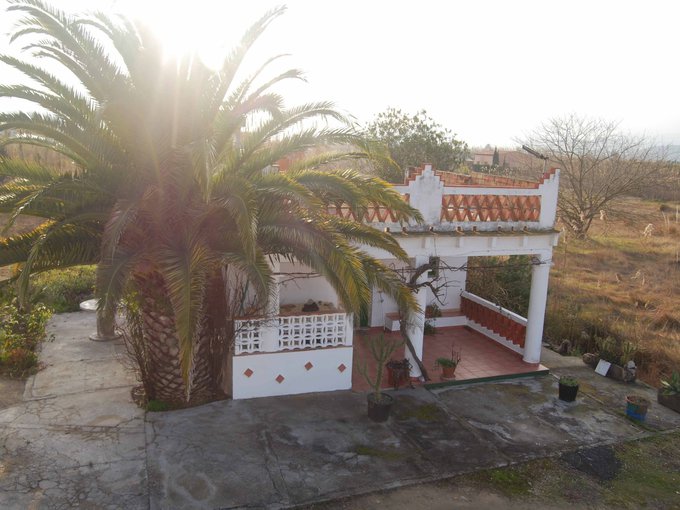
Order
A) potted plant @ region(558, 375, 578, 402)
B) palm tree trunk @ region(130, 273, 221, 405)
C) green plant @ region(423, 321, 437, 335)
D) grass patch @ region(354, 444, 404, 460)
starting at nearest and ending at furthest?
grass patch @ region(354, 444, 404, 460) < palm tree trunk @ region(130, 273, 221, 405) < potted plant @ region(558, 375, 578, 402) < green plant @ region(423, 321, 437, 335)

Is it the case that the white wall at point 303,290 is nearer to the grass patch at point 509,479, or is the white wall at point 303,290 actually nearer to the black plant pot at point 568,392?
the black plant pot at point 568,392

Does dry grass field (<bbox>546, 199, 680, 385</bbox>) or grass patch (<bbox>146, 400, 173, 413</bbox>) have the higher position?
dry grass field (<bbox>546, 199, 680, 385</bbox>)

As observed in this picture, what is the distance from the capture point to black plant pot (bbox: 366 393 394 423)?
8.71 metres

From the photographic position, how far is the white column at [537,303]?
→ 11.2 metres

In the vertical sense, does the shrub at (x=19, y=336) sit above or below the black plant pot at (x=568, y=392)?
above

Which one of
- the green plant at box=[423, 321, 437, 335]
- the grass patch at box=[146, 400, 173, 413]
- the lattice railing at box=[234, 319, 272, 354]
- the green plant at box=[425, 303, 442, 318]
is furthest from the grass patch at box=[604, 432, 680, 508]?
the grass patch at box=[146, 400, 173, 413]

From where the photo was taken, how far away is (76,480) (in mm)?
6820

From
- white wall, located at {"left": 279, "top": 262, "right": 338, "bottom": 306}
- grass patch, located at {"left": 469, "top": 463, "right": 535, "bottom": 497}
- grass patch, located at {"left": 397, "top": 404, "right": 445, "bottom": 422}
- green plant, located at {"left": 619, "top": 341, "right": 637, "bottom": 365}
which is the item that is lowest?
grass patch, located at {"left": 469, "top": 463, "right": 535, "bottom": 497}

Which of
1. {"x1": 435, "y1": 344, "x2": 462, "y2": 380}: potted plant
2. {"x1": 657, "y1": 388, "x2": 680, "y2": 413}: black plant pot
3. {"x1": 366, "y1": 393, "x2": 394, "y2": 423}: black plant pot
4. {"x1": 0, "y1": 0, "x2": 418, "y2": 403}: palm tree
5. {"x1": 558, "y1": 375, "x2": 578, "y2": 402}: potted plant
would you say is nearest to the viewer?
{"x1": 0, "y1": 0, "x2": 418, "y2": 403}: palm tree

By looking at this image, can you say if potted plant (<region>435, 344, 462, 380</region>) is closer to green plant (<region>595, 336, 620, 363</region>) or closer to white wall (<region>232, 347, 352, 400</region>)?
white wall (<region>232, 347, 352, 400</region>)

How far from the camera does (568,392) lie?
997 cm

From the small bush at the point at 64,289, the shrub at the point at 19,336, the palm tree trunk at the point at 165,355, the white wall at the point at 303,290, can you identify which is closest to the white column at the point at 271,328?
the palm tree trunk at the point at 165,355

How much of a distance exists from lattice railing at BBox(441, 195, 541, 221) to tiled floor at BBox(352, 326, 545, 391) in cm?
306

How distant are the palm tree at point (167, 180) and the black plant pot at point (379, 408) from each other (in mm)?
1661
